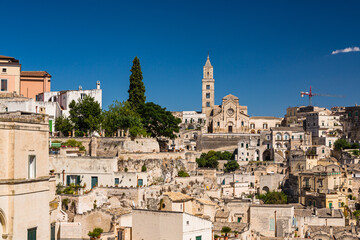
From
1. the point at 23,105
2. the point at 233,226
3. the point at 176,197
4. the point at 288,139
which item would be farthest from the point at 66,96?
the point at 288,139

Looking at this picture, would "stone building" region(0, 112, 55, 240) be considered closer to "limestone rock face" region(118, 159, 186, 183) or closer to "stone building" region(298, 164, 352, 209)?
"limestone rock face" region(118, 159, 186, 183)

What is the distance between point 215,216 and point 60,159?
13678 mm

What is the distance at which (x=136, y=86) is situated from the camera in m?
62.6

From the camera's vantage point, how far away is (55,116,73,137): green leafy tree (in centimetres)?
4862

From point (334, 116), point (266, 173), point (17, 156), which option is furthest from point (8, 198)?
point (334, 116)

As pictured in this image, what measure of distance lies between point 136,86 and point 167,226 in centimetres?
3890

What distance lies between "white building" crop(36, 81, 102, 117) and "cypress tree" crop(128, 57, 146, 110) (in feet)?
25.2

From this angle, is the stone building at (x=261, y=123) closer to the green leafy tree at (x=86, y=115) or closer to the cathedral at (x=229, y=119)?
the cathedral at (x=229, y=119)

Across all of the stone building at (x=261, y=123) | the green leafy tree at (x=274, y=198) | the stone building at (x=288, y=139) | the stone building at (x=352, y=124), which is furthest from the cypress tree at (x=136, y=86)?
the stone building at (x=261, y=123)

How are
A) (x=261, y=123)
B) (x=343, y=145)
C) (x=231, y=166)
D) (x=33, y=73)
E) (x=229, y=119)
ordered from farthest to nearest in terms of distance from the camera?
(x=261, y=123), (x=229, y=119), (x=343, y=145), (x=231, y=166), (x=33, y=73)

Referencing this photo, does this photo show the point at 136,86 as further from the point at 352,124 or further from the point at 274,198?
the point at 352,124

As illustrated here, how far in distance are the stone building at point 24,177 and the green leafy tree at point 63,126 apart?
109ft

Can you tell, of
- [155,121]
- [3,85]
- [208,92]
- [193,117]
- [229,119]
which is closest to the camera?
[3,85]

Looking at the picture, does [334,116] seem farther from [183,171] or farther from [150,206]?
[150,206]
